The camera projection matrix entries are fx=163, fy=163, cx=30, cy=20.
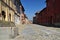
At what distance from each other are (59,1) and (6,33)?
25.9 meters

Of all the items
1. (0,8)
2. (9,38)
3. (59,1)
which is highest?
(59,1)

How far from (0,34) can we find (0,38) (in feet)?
0.74

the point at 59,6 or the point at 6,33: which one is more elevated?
the point at 59,6

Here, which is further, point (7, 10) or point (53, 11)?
point (53, 11)

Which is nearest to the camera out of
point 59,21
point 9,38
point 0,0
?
point 9,38

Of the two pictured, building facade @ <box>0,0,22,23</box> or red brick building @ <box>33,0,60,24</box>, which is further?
red brick building @ <box>33,0,60,24</box>

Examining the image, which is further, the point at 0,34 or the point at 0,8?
the point at 0,8

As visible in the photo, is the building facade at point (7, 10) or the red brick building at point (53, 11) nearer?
the building facade at point (7, 10)

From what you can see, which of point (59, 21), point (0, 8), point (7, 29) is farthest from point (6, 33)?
point (59, 21)

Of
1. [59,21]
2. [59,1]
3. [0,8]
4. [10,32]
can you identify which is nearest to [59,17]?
[59,21]

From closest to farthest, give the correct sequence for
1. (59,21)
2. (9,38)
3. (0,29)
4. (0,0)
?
1. (0,29)
2. (9,38)
3. (0,0)
4. (59,21)

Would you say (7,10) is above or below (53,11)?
below

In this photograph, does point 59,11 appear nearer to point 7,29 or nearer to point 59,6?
point 59,6

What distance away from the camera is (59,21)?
107 ft
